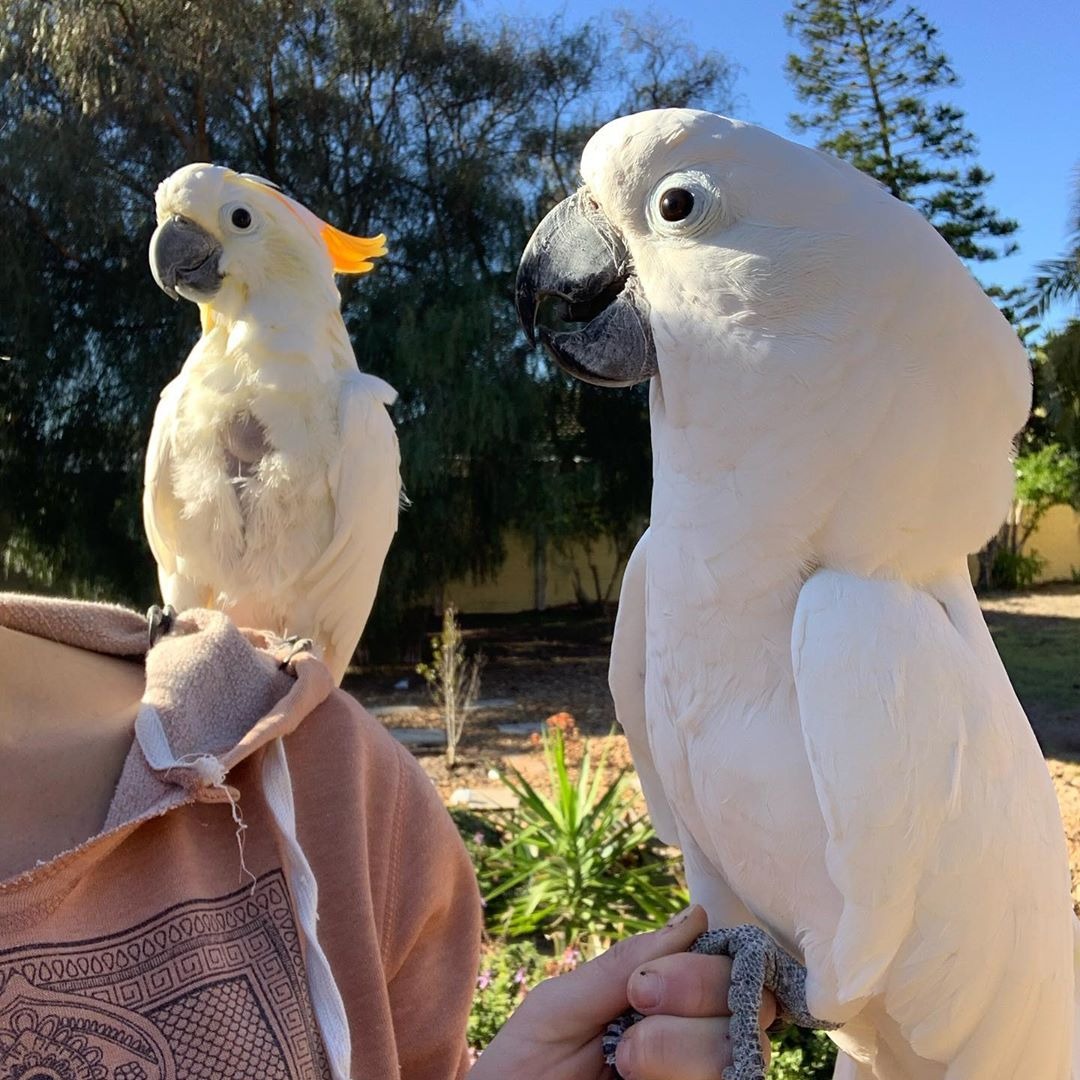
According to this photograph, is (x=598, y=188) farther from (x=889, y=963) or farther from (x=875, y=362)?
(x=889, y=963)

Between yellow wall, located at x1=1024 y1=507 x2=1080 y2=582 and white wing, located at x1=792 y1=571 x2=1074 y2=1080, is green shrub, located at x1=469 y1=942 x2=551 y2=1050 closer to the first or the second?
white wing, located at x1=792 y1=571 x2=1074 y2=1080

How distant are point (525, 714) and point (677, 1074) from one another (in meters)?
4.79

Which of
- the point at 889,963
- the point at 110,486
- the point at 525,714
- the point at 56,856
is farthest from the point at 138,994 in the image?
the point at 110,486

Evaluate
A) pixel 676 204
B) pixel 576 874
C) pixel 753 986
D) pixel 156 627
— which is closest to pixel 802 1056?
pixel 576 874

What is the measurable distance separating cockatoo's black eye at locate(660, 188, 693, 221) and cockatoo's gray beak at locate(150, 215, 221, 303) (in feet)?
4.23

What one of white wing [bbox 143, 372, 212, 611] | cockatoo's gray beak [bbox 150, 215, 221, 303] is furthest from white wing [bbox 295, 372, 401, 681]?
cockatoo's gray beak [bbox 150, 215, 221, 303]

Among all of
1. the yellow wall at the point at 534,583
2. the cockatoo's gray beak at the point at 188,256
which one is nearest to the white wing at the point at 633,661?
the cockatoo's gray beak at the point at 188,256

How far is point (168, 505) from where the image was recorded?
1.86m

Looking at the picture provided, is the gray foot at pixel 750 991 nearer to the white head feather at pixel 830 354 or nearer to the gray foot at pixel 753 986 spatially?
the gray foot at pixel 753 986

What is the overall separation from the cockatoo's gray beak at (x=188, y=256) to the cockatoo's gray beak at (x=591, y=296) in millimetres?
1125

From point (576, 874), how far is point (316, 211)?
14.7 feet

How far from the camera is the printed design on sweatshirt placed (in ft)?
1.90

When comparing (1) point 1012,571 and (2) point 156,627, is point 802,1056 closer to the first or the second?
(2) point 156,627

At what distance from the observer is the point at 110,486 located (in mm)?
5922
